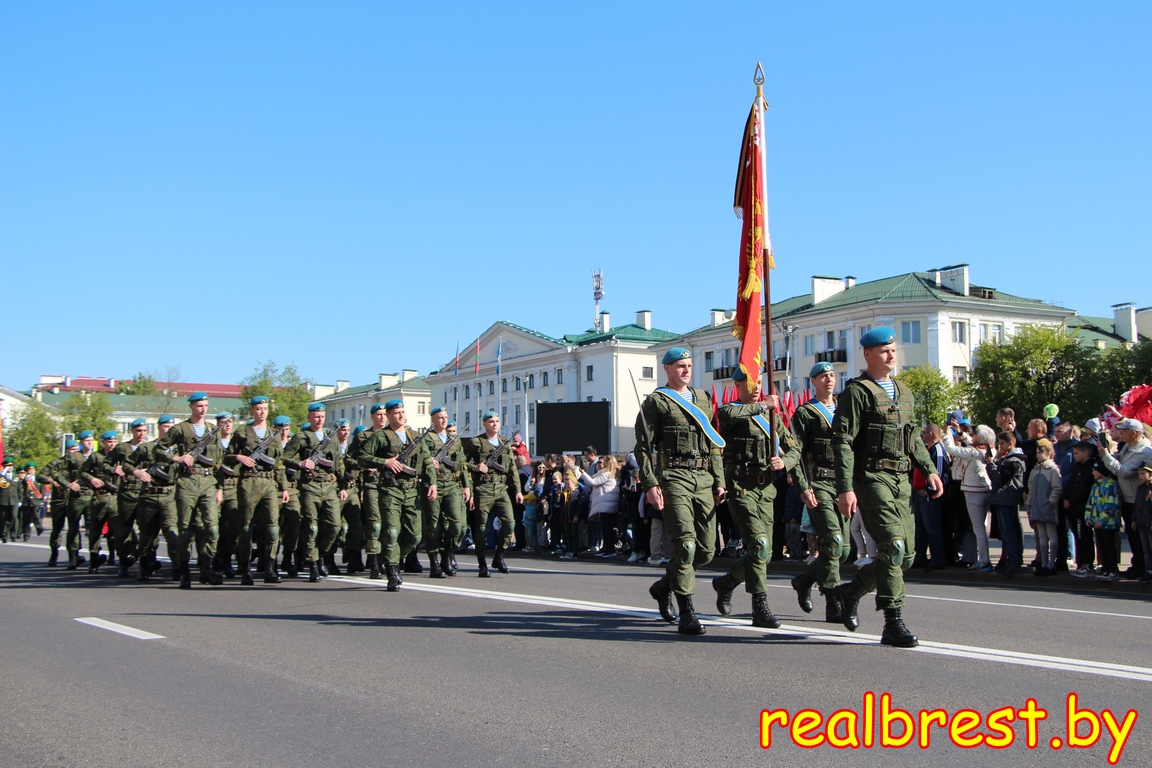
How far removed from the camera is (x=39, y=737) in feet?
17.8

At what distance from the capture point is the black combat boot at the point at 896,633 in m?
7.38

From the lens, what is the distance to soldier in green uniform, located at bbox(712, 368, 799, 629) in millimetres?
8400

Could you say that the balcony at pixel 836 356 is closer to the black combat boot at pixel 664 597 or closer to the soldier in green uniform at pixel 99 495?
the soldier in green uniform at pixel 99 495

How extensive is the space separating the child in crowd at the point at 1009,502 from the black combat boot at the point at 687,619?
700 centimetres

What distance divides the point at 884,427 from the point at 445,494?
696 cm

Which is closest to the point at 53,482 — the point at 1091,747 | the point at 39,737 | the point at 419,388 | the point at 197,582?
the point at 197,582

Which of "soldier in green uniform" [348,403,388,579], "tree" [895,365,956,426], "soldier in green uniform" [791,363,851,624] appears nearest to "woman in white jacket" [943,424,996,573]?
"soldier in green uniform" [791,363,851,624]

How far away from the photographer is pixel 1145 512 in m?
12.2

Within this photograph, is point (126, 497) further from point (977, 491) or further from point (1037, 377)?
point (1037, 377)

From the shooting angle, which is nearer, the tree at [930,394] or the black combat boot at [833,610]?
the black combat boot at [833,610]

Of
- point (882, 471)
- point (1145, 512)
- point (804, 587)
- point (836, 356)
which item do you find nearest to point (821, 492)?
point (804, 587)

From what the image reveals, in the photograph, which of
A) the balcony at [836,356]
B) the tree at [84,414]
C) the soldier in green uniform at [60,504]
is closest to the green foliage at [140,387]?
the tree at [84,414]

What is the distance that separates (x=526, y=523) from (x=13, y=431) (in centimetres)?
9009

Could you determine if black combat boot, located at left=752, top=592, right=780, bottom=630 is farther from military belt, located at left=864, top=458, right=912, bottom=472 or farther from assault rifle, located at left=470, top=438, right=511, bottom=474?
assault rifle, located at left=470, top=438, right=511, bottom=474
